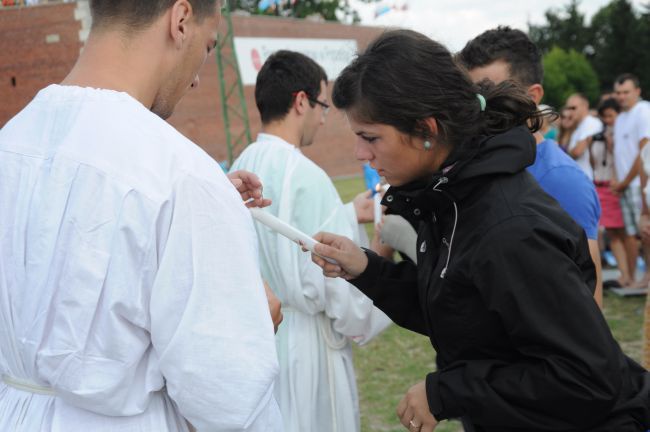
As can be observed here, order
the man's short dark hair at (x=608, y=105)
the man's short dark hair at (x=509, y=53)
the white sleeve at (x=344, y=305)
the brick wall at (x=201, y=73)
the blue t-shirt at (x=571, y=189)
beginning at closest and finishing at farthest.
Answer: the blue t-shirt at (x=571, y=189) < the man's short dark hair at (x=509, y=53) < the white sleeve at (x=344, y=305) < the man's short dark hair at (x=608, y=105) < the brick wall at (x=201, y=73)

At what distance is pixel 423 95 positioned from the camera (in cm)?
175

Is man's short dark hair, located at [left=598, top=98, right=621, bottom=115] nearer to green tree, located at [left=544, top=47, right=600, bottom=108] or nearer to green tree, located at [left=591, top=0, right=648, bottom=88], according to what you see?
green tree, located at [left=591, top=0, right=648, bottom=88]

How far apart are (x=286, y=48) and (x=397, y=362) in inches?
762

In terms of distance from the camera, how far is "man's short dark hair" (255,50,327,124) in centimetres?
336

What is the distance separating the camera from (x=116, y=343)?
4.42 ft

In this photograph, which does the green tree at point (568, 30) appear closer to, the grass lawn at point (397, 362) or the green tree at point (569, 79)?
the green tree at point (569, 79)

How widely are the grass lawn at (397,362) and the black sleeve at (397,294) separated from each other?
2.55m

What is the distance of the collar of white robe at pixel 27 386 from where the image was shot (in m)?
1.46

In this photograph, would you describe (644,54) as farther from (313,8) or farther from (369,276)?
(369,276)

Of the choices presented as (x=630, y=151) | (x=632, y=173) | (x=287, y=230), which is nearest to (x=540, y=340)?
(x=287, y=230)

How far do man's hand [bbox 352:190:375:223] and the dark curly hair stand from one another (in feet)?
5.31

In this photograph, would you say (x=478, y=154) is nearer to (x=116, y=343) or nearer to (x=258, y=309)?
(x=258, y=309)

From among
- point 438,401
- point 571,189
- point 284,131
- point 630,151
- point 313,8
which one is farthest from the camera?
point 313,8

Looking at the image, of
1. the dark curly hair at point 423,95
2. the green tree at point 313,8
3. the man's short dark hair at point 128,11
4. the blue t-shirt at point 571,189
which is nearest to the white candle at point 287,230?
the dark curly hair at point 423,95
